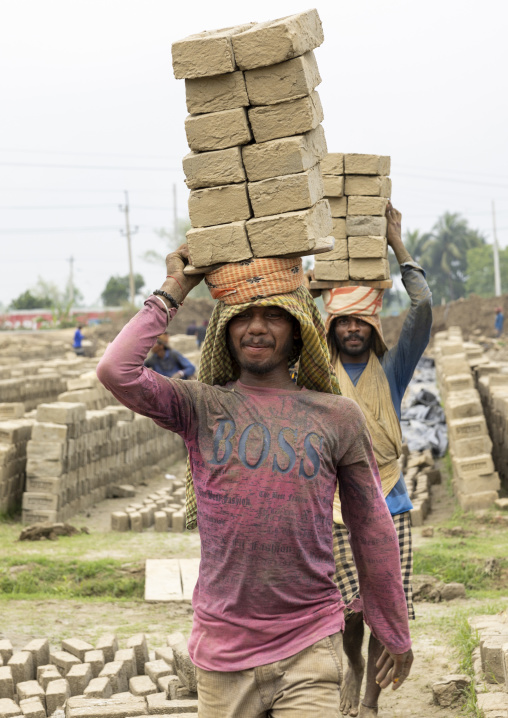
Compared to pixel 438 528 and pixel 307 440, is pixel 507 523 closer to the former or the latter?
pixel 438 528

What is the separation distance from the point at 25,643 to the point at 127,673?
1.06 metres

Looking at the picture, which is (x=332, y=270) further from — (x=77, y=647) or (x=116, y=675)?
(x=77, y=647)

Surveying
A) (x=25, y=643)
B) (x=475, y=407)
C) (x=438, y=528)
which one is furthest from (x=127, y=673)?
(x=475, y=407)

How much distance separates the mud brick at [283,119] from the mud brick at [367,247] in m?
1.75

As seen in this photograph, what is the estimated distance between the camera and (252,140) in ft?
11.7

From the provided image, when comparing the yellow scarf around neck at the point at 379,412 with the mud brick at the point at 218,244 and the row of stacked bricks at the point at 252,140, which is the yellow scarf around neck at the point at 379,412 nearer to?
the row of stacked bricks at the point at 252,140

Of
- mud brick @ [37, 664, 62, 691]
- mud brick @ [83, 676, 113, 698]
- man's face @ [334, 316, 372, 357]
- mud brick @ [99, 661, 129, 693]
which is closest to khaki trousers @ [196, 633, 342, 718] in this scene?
mud brick @ [83, 676, 113, 698]

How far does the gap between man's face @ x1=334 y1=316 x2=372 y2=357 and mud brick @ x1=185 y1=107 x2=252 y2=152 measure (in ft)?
5.66

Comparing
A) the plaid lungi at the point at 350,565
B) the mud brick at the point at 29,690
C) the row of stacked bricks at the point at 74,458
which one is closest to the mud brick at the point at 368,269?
the plaid lungi at the point at 350,565

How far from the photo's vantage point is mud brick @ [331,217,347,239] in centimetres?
531

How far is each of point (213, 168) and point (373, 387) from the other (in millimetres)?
1813

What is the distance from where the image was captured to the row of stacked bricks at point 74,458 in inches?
403

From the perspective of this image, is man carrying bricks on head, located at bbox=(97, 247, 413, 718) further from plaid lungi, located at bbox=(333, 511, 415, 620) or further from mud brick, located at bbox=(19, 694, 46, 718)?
mud brick, located at bbox=(19, 694, 46, 718)

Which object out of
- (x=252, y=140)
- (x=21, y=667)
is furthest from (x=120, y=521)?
(x=252, y=140)
